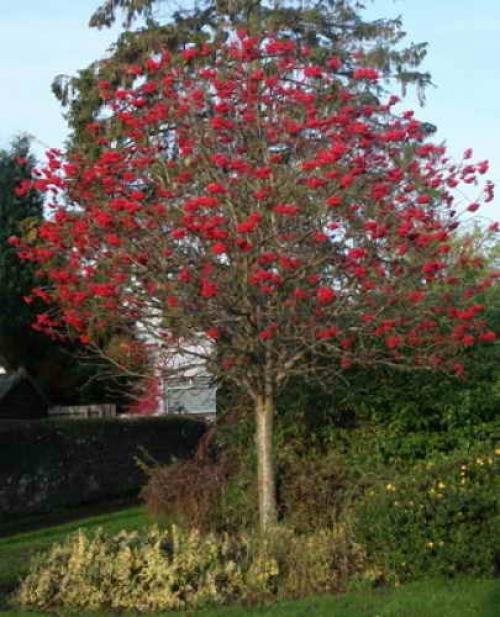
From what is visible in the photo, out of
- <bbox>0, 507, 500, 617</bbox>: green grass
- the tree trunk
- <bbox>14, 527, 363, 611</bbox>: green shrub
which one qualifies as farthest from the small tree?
<bbox>0, 507, 500, 617</bbox>: green grass

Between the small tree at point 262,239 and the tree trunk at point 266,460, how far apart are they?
0.06ft

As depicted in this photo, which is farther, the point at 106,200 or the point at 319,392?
the point at 319,392

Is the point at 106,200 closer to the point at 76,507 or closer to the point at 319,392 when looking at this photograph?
the point at 319,392

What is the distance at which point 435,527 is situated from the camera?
9078 millimetres

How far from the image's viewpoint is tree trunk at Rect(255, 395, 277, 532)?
11.3 meters

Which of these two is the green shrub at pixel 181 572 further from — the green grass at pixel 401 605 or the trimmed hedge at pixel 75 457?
the trimmed hedge at pixel 75 457

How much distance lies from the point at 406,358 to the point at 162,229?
2927 mm

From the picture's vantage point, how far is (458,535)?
9.00m

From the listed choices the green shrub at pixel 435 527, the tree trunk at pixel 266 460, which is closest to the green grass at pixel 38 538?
the tree trunk at pixel 266 460

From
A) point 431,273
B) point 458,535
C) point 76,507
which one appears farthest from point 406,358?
point 76,507

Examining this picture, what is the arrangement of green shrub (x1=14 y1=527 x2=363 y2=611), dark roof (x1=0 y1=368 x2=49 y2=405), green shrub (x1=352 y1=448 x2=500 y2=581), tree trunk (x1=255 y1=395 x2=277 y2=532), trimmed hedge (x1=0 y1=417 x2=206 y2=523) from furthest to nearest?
dark roof (x1=0 y1=368 x2=49 y2=405), trimmed hedge (x1=0 y1=417 x2=206 y2=523), tree trunk (x1=255 y1=395 x2=277 y2=532), green shrub (x1=14 y1=527 x2=363 y2=611), green shrub (x1=352 y1=448 x2=500 y2=581)

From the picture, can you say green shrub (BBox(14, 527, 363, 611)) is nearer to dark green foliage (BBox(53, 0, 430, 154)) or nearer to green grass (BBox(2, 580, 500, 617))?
green grass (BBox(2, 580, 500, 617))

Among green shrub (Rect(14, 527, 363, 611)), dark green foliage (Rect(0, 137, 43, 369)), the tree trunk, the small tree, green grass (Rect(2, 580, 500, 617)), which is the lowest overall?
green grass (Rect(2, 580, 500, 617))

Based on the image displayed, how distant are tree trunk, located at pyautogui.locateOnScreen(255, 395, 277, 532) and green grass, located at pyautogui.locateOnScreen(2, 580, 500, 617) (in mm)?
2391
